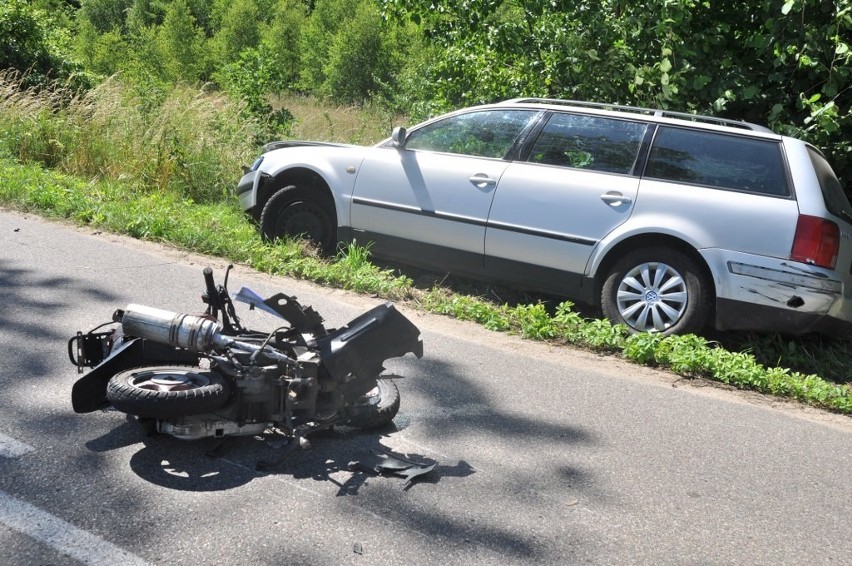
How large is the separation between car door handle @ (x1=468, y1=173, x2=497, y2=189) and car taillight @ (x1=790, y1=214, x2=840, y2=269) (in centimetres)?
236

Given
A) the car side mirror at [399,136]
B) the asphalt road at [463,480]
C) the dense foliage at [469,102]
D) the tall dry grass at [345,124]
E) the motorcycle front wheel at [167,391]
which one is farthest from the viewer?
the tall dry grass at [345,124]

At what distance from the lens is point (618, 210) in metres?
7.25

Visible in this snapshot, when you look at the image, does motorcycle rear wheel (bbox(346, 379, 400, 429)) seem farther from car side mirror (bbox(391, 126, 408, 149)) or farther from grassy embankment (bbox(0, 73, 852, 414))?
car side mirror (bbox(391, 126, 408, 149))

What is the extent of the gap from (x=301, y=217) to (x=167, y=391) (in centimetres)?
467

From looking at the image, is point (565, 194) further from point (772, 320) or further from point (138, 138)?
point (138, 138)

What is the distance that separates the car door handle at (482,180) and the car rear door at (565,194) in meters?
0.11

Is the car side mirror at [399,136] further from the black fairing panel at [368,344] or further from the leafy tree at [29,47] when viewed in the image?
the leafy tree at [29,47]

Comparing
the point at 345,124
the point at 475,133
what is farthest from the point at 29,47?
the point at 475,133

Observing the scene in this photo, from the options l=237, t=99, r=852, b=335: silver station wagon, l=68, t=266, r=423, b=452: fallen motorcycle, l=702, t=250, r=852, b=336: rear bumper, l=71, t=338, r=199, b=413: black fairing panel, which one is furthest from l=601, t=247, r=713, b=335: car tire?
l=71, t=338, r=199, b=413: black fairing panel

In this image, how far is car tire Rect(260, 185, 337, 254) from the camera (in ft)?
28.7

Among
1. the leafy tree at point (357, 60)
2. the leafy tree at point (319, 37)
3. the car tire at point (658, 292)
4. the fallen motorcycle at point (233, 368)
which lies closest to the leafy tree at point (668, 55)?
the car tire at point (658, 292)

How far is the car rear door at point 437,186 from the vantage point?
778 centimetres

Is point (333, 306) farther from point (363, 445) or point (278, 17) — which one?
point (278, 17)

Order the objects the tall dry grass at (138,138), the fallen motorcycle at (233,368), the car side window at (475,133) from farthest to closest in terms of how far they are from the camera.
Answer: the tall dry grass at (138,138) → the car side window at (475,133) → the fallen motorcycle at (233,368)
